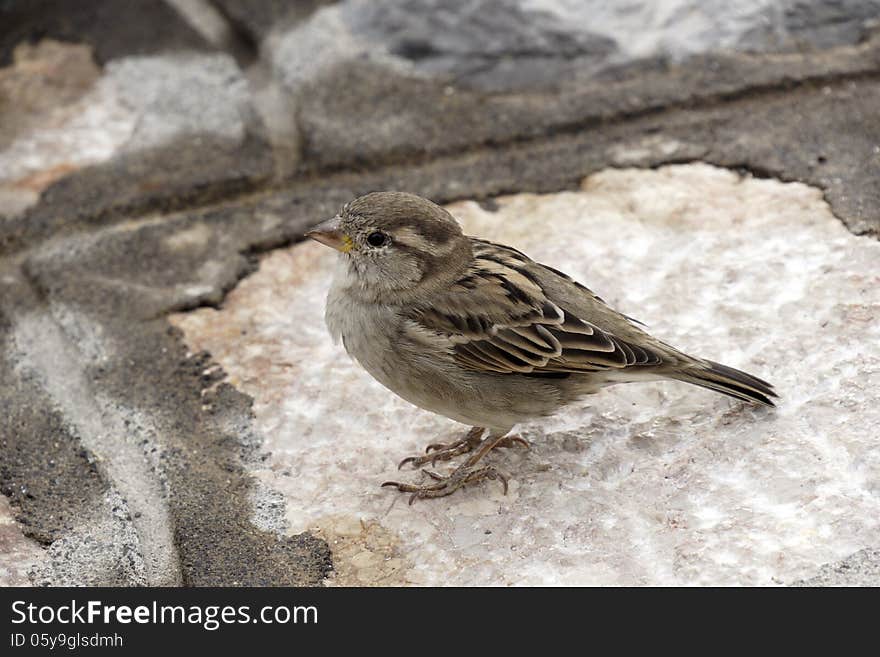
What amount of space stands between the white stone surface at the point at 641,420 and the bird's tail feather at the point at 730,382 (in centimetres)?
6

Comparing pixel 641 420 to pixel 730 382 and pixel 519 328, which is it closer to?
pixel 730 382

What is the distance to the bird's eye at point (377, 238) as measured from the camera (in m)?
3.79

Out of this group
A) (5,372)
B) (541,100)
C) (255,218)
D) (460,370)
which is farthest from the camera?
(541,100)

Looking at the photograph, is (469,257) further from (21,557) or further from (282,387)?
(21,557)

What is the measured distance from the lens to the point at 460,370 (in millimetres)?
3609

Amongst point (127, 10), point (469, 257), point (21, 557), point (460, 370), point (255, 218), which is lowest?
point (21, 557)

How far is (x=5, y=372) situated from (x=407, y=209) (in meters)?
1.36

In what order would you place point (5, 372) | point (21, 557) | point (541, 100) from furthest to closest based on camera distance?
point (541, 100)
point (5, 372)
point (21, 557)

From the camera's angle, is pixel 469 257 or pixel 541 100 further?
pixel 541 100

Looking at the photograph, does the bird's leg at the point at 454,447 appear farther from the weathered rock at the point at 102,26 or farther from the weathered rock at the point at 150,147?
the weathered rock at the point at 102,26

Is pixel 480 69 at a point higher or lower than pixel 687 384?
higher

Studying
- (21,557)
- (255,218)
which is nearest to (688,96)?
(255,218)

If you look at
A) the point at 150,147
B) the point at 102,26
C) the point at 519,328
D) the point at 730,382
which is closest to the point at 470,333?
the point at 519,328

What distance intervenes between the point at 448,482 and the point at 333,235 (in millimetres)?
864
